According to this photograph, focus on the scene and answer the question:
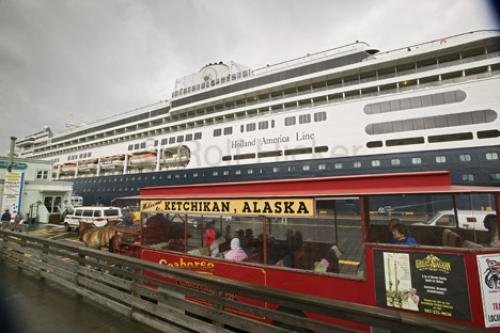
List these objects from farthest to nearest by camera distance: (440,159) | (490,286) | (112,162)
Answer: (112,162)
(440,159)
(490,286)

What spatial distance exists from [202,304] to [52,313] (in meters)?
2.96

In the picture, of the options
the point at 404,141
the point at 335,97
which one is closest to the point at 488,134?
the point at 404,141

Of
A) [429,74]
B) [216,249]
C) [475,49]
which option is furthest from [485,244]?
[475,49]

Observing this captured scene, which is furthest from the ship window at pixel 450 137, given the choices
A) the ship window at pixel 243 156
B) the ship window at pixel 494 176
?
the ship window at pixel 243 156

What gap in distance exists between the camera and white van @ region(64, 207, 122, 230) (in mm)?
17875

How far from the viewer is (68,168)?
2099 inches

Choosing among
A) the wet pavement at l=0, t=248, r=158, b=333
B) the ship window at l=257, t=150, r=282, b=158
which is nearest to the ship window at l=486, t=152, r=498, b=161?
the ship window at l=257, t=150, r=282, b=158

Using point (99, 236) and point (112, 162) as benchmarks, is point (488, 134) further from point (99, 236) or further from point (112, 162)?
point (112, 162)

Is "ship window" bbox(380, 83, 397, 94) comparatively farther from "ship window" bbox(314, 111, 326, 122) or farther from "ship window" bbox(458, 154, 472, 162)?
"ship window" bbox(458, 154, 472, 162)

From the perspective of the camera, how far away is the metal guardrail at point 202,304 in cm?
258

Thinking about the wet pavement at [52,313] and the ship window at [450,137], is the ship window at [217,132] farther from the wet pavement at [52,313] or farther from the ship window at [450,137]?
the wet pavement at [52,313]

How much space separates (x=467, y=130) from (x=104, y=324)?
986 inches

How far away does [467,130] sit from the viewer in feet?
63.6

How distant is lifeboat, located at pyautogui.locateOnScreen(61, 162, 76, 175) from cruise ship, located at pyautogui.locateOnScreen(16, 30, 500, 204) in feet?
49.2
